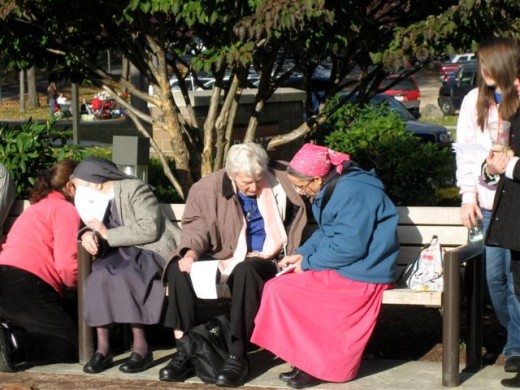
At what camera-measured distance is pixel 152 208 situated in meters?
6.58

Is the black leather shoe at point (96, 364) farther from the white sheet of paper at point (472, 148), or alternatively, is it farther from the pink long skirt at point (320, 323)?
the white sheet of paper at point (472, 148)

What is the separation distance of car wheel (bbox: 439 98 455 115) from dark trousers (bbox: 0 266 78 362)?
30507mm

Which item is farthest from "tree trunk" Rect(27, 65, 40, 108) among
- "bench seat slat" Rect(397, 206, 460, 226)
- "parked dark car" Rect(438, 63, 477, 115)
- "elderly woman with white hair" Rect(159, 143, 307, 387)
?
"bench seat slat" Rect(397, 206, 460, 226)

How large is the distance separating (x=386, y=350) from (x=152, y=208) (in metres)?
1.68

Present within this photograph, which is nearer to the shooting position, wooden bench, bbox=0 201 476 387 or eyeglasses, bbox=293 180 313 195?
wooden bench, bbox=0 201 476 387

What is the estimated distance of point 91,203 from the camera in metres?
6.61

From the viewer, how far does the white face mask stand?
21.6 feet

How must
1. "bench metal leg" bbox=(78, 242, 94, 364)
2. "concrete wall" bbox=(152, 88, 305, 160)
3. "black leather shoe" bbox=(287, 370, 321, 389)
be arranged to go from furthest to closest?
"concrete wall" bbox=(152, 88, 305, 160), "bench metal leg" bbox=(78, 242, 94, 364), "black leather shoe" bbox=(287, 370, 321, 389)

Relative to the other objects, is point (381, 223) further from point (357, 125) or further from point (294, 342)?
point (357, 125)

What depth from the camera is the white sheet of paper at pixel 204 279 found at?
6164mm

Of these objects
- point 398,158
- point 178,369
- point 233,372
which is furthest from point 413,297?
point 398,158

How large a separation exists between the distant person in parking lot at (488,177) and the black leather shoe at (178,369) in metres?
1.72

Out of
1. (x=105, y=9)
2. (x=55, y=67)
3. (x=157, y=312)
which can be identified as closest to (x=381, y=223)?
(x=157, y=312)

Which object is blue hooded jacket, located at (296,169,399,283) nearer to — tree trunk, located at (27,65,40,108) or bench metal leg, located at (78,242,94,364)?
bench metal leg, located at (78,242,94,364)
